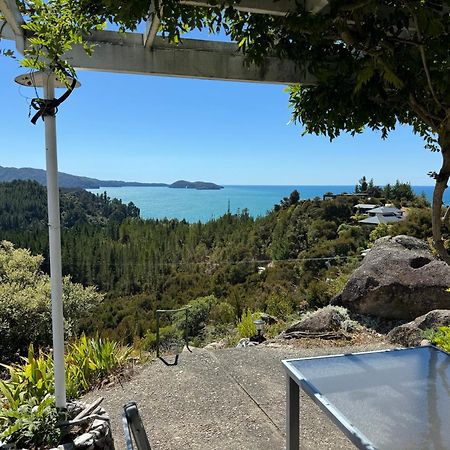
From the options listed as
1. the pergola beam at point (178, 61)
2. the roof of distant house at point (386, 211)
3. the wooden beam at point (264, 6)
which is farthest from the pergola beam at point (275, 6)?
the roof of distant house at point (386, 211)

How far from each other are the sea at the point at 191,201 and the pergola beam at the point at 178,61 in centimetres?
1958

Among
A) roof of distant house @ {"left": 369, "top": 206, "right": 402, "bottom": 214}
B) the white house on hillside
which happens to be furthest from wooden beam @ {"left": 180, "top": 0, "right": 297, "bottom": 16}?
roof of distant house @ {"left": 369, "top": 206, "right": 402, "bottom": 214}

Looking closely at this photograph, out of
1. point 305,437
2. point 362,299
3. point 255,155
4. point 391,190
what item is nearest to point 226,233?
point 391,190

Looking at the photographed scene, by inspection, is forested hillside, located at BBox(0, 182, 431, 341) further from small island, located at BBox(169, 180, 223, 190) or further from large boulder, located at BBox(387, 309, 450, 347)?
small island, located at BBox(169, 180, 223, 190)

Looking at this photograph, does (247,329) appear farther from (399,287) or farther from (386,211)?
(386,211)

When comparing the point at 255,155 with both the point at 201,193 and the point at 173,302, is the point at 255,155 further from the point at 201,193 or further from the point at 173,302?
the point at 173,302

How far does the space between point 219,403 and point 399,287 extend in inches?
133

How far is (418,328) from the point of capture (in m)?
4.25

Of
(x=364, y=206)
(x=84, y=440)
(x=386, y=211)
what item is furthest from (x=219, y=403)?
(x=364, y=206)

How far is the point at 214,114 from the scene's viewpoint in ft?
86.3

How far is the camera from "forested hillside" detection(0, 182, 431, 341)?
1234cm

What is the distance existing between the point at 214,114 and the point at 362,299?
890 inches

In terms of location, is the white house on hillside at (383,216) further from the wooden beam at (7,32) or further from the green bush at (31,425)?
the wooden beam at (7,32)

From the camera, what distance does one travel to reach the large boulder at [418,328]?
411 cm
